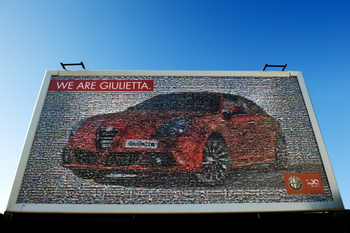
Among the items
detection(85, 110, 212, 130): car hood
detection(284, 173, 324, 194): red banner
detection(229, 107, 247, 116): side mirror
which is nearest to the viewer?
detection(284, 173, 324, 194): red banner

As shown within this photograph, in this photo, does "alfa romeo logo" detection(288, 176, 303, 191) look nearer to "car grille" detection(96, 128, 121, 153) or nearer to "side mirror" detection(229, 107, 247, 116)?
"side mirror" detection(229, 107, 247, 116)

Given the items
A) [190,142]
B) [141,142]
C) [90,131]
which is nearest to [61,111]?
[90,131]

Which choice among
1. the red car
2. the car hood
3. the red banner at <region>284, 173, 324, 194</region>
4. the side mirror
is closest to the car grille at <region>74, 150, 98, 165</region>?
the red car

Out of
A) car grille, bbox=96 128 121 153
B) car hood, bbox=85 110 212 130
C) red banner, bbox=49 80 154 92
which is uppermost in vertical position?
red banner, bbox=49 80 154 92

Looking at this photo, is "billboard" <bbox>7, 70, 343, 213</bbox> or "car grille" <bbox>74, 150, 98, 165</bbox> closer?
"billboard" <bbox>7, 70, 343, 213</bbox>

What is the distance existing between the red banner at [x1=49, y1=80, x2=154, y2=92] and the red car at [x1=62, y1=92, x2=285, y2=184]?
0.81m

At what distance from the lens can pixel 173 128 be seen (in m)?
9.59

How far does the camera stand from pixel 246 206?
8.21m

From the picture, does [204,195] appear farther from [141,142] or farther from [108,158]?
[108,158]

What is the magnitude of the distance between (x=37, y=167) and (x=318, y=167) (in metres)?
9.54

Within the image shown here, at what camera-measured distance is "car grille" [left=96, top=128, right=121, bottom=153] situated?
920 centimetres

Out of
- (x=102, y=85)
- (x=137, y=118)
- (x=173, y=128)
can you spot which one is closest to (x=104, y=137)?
(x=137, y=118)

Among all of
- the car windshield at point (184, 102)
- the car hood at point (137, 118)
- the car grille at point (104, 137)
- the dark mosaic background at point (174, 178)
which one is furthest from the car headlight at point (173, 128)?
the car grille at point (104, 137)

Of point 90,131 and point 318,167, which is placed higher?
point 90,131
